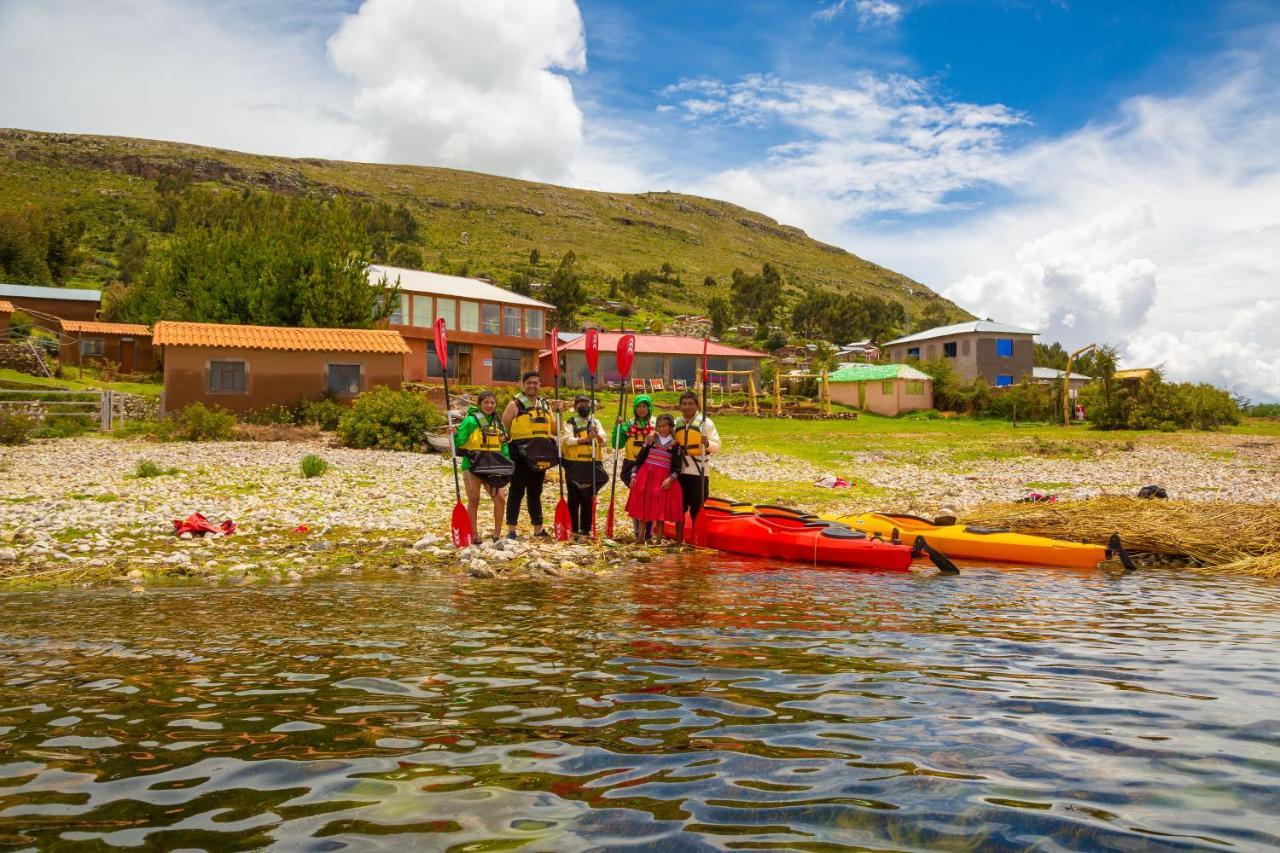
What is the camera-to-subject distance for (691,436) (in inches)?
499

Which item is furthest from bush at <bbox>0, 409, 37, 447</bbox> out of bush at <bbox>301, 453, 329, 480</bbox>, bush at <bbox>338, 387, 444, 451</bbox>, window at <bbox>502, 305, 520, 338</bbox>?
window at <bbox>502, 305, 520, 338</bbox>

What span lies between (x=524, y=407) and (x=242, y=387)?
24510 millimetres

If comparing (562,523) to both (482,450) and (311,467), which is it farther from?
(311,467)

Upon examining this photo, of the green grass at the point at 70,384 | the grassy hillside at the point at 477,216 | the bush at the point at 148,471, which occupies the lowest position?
the bush at the point at 148,471

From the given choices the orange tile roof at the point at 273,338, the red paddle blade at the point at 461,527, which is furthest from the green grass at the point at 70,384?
the red paddle blade at the point at 461,527

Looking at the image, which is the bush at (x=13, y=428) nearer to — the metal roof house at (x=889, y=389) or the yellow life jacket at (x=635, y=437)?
the yellow life jacket at (x=635, y=437)

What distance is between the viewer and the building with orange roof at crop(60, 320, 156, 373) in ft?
166

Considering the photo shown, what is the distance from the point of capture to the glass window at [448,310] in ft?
169

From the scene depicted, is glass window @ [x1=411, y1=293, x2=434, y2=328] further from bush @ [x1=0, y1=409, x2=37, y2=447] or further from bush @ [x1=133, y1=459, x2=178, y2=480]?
bush @ [x1=133, y1=459, x2=178, y2=480]

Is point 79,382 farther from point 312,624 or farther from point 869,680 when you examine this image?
point 869,680

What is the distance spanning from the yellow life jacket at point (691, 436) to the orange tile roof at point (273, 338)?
2463cm

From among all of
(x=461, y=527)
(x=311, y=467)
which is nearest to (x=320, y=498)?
(x=311, y=467)

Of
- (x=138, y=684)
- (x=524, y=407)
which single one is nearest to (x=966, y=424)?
(x=524, y=407)

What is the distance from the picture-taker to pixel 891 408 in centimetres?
5112
